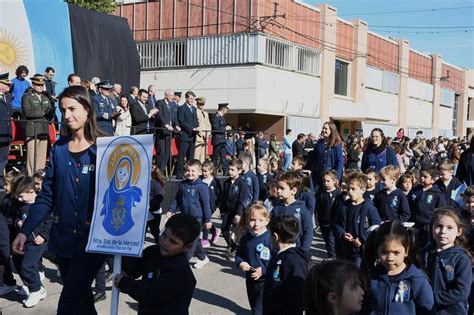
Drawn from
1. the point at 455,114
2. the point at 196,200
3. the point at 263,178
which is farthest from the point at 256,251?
the point at 455,114

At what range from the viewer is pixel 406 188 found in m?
7.65

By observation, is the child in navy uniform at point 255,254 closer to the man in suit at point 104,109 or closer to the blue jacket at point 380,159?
the blue jacket at point 380,159

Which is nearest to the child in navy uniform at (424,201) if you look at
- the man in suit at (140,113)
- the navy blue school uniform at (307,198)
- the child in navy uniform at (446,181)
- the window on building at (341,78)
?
the child in navy uniform at (446,181)

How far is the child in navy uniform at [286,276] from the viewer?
3951 mm

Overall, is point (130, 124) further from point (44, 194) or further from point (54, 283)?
point (44, 194)

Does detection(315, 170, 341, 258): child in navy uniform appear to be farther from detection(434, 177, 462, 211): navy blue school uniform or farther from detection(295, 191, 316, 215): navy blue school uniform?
detection(434, 177, 462, 211): navy blue school uniform

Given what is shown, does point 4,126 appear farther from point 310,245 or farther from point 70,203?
point 70,203

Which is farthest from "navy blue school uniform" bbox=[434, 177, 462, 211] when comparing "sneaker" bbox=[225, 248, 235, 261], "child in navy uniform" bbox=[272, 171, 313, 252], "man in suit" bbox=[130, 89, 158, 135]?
"man in suit" bbox=[130, 89, 158, 135]

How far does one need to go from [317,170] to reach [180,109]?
4.41 metres

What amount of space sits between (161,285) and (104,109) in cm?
774

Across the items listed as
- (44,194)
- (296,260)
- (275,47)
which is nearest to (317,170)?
(296,260)

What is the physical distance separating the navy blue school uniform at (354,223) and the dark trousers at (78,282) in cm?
308

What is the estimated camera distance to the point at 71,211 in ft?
11.9

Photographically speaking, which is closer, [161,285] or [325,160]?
[161,285]
